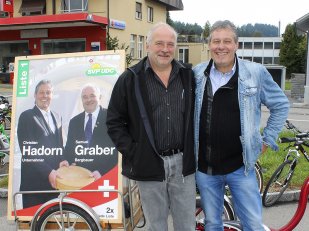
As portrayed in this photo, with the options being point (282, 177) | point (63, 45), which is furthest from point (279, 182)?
point (63, 45)

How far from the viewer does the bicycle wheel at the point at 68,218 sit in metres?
3.55

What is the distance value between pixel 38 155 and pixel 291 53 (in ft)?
176

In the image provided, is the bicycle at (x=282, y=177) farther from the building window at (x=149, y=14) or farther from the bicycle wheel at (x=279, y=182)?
the building window at (x=149, y=14)

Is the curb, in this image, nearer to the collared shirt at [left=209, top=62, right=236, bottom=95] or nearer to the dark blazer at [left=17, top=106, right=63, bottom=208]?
the collared shirt at [left=209, top=62, right=236, bottom=95]

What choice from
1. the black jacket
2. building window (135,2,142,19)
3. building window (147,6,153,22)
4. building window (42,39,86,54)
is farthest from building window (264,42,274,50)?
the black jacket

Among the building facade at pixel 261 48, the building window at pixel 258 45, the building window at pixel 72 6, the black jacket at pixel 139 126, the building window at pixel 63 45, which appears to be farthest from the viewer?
the building window at pixel 258 45

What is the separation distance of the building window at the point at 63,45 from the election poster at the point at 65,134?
27.4 meters

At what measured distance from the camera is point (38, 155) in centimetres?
378

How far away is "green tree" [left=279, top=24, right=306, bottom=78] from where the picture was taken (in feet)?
172

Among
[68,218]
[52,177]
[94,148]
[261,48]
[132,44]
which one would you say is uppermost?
[261,48]

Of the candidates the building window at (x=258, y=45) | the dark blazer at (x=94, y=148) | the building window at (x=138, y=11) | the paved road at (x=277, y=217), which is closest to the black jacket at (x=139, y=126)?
the dark blazer at (x=94, y=148)

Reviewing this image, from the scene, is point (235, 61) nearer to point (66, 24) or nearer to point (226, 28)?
point (226, 28)

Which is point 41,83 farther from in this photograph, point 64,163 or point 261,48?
point 261,48

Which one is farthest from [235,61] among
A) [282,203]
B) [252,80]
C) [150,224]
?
[282,203]
